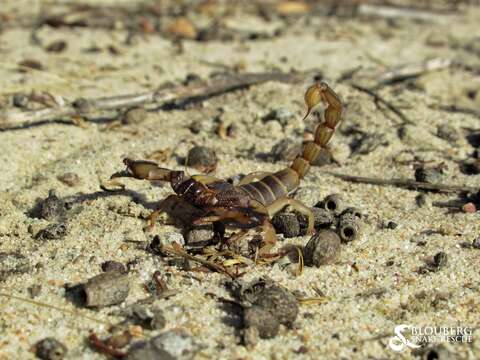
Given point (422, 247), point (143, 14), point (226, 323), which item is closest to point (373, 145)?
point (422, 247)

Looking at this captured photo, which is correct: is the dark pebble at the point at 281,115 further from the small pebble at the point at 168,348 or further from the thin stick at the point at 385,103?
the small pebble at the point at 168,348

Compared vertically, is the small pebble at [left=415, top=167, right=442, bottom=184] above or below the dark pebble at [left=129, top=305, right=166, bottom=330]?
above

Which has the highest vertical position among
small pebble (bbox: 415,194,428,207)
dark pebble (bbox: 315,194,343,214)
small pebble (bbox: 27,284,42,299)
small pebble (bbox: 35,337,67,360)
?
small pebble (bbox: 415,194,428,207)

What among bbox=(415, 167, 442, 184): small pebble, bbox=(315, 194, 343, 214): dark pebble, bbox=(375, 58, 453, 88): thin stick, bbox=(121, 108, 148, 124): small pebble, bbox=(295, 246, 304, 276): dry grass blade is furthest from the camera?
bbox=(375, 58, 453, 88): thin stick

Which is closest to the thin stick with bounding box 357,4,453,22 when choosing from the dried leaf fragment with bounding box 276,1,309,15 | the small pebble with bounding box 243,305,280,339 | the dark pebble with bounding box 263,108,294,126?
the dried leaf fragment with bounding box 276,1,309,15

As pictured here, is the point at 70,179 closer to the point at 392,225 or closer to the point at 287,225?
the point at 287,225

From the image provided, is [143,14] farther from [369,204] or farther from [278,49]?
[369,204]

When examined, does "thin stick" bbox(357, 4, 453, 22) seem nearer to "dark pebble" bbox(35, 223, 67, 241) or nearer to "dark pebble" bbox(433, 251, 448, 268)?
"dark pebble" bbox(433, 251, 448, 268)
